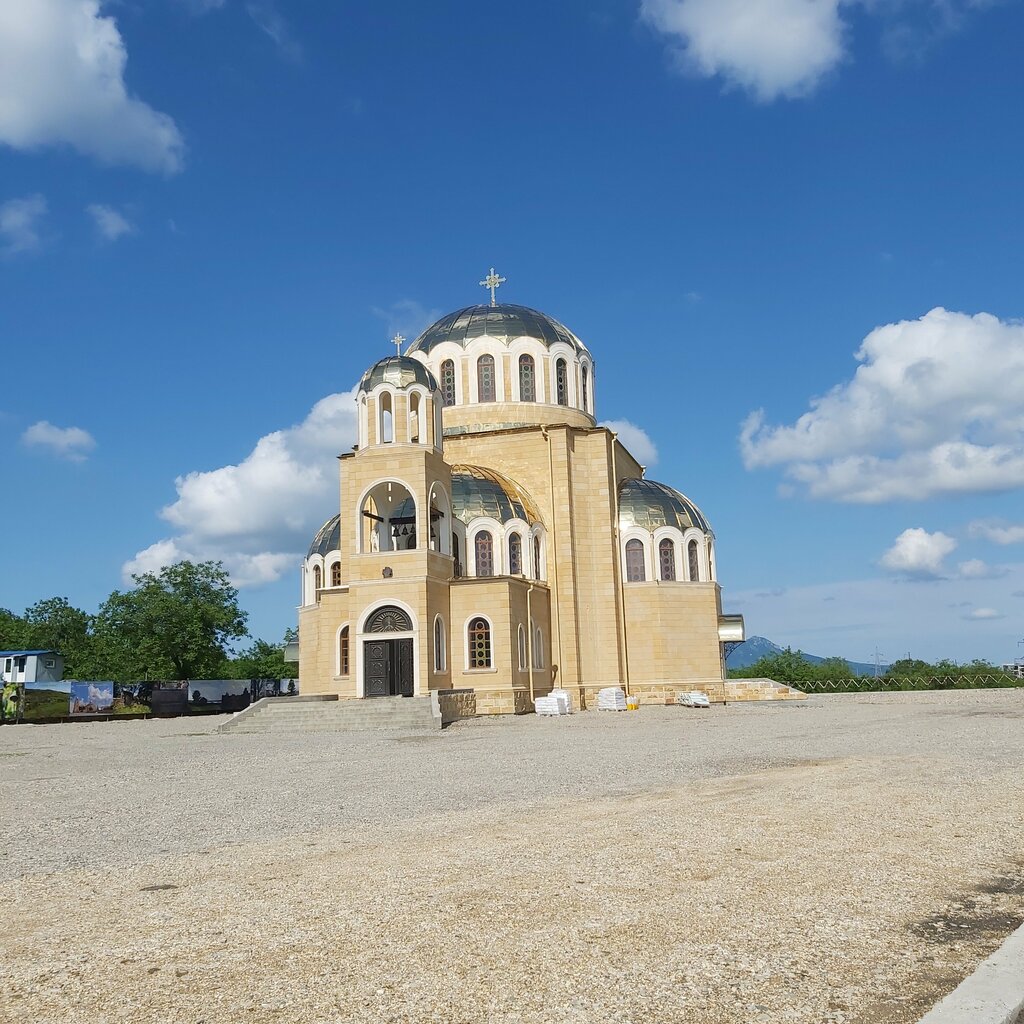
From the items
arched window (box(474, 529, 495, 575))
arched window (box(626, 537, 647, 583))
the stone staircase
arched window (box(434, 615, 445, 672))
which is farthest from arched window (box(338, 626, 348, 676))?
arched window (box(626, 537, 647, 583))

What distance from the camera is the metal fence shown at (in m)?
45.8

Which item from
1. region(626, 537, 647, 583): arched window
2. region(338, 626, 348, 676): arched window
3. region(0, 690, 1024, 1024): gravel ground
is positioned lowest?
region(0, 690, 1024, 1024): gravel ground

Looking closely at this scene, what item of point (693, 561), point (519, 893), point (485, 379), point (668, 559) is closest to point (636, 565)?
point (668, 559)

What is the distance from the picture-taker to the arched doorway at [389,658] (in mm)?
28781

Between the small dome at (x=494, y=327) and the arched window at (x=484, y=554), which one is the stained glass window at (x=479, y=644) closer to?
the arched window at (x=484, y=554)

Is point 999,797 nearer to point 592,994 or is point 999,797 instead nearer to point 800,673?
point 592,994

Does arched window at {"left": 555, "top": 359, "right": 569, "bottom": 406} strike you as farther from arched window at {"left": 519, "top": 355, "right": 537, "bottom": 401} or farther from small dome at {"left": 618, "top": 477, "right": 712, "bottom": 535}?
small dome at {"left": 618, "top": 477, "right": 712, "bottom": 535}

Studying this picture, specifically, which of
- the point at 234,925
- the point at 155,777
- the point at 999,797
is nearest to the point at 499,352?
the point at 155,777

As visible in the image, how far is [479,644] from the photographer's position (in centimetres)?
3050

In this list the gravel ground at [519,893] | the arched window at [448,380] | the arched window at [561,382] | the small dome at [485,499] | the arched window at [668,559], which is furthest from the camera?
the arched window at [561,382]

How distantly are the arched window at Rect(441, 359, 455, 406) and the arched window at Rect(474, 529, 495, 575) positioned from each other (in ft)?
24.4

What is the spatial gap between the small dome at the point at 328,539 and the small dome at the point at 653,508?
10.6m

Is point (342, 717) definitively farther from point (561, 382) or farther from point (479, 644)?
point (561, 382)

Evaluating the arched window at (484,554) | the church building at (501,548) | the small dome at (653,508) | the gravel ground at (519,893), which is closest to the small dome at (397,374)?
the church building at (501,548)
